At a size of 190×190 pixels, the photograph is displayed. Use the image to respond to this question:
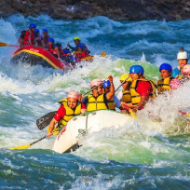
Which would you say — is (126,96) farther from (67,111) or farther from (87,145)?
(87,145)

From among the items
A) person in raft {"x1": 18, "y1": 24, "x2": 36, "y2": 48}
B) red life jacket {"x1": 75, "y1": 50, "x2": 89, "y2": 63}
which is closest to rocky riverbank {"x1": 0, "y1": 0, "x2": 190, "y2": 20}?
person in raft {"x1": 18, "y1": 24, "x2": 36, "y2": 48}

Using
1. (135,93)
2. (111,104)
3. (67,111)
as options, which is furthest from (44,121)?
(135,93)

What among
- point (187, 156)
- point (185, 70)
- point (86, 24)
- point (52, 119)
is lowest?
point (187, 156)

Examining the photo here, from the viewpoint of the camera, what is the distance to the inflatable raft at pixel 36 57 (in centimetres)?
1375

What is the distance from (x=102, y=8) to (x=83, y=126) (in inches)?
866

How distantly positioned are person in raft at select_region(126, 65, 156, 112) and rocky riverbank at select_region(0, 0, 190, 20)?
18.9m

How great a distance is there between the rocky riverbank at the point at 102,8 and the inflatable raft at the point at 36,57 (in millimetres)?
12251

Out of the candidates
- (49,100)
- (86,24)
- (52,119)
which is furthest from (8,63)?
(86,24)

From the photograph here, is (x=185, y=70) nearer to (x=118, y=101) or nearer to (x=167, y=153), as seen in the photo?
(x=118, y=101)

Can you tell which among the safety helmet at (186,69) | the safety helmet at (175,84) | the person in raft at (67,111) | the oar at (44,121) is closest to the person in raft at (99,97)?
the person in raft at (67,111)

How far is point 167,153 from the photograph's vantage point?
22.0 ft

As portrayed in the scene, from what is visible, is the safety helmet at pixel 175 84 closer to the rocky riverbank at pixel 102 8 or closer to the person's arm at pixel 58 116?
the person's arm at pixel 58 116

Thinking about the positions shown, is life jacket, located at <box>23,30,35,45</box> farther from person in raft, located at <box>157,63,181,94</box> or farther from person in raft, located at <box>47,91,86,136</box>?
person in raft, located at <box>47,91,86,136</box>

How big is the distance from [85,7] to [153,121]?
20.9 metres
